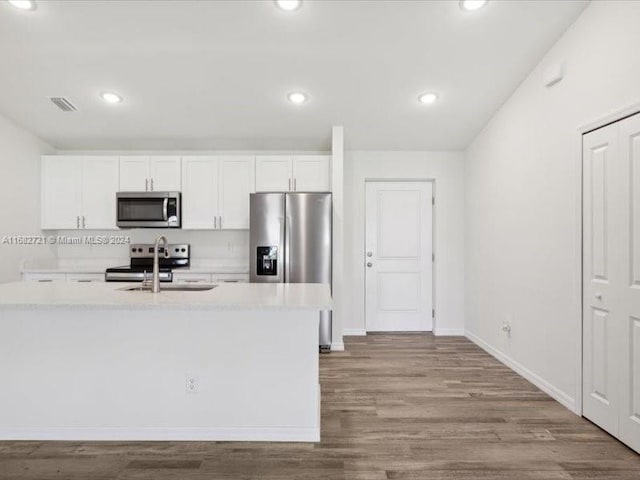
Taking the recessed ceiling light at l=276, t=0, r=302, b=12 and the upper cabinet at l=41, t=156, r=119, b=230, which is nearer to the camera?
A: the recessed ceiling light at l=276, t=0, r=302, b=12

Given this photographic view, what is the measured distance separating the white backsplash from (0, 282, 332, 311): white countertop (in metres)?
2.22

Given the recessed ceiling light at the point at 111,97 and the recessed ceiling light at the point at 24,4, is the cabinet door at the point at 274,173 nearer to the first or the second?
→ the recessed ceiling light at the point at 111,97

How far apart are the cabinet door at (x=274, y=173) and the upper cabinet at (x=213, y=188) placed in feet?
0.35

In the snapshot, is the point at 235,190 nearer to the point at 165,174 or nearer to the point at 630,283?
the point at 165,174

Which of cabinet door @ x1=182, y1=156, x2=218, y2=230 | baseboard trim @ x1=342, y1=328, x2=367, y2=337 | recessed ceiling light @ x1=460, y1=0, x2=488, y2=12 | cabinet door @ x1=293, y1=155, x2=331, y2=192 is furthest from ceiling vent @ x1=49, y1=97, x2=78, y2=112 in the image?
baseboard trim @ x1=342, y1=328, x2=367, y2=337

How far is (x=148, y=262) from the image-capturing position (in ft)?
15.5

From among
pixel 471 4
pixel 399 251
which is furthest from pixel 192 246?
pixel 471 4

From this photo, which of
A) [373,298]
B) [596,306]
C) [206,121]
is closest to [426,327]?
[373,298]

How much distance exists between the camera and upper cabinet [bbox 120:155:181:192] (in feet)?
15.0

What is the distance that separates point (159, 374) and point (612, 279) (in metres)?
2.78

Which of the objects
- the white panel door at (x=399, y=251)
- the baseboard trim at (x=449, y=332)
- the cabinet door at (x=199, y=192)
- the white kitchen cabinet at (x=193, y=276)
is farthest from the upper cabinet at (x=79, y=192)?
the baseboard trim at (x=449, y=332)

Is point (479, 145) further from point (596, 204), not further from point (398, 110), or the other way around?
point (596, 204)

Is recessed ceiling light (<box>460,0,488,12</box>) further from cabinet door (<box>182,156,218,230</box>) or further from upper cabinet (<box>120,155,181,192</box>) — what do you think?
upper cabinet (<box>120,155,181,192</box>)

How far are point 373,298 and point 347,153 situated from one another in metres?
1.85
